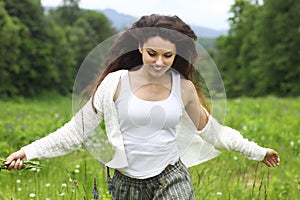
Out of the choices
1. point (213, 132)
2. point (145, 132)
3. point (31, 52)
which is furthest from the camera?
point (31, 52)

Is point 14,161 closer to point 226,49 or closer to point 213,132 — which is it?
point 213,132

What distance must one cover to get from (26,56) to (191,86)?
39.9 m

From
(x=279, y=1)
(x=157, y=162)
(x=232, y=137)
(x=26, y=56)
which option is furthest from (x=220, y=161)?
(x=26, y=56)

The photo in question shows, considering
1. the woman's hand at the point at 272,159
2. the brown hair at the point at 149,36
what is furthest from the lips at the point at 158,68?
the woman's hand at the point at 272,159

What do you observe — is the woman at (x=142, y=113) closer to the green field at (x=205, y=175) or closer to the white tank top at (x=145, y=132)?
the white tank top at (x=145, y=132)

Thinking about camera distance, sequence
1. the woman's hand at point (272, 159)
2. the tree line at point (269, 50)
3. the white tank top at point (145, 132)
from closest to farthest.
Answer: the white tank top at point (145, 132) < the woman's hand at point (272, 159) < the tree line at point (269, 50)

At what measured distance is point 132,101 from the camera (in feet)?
7.91

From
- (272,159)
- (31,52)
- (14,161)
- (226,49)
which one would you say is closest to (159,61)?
(14,161)

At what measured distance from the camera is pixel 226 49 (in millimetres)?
45219

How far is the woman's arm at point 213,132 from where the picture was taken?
2.57m

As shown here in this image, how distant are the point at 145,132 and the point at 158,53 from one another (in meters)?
0.42

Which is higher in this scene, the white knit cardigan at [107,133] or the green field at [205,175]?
the white knit cardigan at [107,133]

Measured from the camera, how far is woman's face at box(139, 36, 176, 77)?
229 centimetres

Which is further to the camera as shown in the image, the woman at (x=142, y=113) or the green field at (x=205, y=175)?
the green field at (x=205, y=175)
